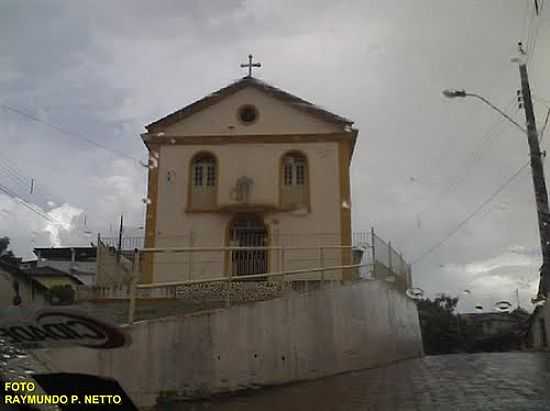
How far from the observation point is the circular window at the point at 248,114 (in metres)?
23.0

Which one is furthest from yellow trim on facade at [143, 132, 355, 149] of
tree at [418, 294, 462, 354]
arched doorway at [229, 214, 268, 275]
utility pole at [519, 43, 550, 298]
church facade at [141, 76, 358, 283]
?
tree at [418, 294, 462, 354]

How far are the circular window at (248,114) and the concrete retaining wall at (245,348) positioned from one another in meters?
9.41

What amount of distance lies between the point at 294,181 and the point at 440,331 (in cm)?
2172

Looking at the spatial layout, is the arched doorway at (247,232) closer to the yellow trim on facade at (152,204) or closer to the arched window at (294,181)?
the arched window at (294,181)

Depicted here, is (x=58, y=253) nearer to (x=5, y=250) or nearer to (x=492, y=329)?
(x=5, y=250)

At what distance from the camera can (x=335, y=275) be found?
15.2 meters

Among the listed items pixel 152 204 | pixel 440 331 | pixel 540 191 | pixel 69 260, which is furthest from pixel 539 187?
pixel 69 260

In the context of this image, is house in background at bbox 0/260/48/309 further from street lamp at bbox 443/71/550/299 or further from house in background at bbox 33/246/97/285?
house in background at bbox 33/246/97/285

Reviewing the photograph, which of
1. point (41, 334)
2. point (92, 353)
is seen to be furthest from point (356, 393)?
point (41, 334)

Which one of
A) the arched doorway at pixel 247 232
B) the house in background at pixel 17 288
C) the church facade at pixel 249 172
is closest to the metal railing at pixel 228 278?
the church facade at pixel 249 172

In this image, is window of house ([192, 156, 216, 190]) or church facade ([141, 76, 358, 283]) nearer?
church facade ([141, 76, 358, 283])

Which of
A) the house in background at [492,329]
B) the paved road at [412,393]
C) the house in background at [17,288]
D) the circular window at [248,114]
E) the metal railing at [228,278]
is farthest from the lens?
the house in background at [492,329]

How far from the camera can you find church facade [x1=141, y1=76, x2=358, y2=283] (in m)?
21.5

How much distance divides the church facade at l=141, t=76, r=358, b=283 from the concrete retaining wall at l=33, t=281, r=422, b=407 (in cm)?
614
